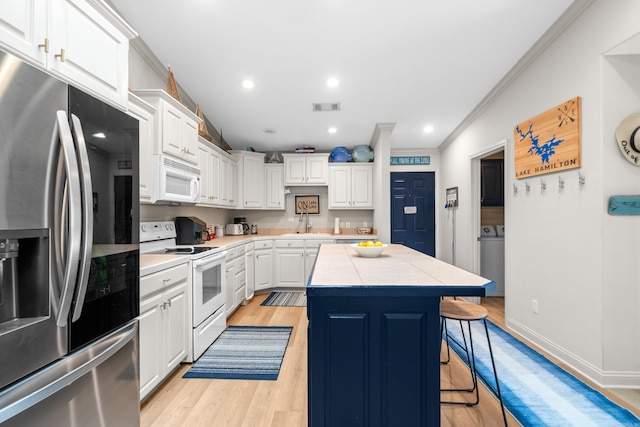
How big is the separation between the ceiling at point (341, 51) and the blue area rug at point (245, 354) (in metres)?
2.65

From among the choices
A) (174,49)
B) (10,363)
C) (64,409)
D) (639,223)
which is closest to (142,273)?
(64,409)

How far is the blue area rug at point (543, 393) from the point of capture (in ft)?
5.56

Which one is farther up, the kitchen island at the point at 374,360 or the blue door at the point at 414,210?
the blue door at the point at 414,210

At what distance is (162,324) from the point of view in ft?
6.49

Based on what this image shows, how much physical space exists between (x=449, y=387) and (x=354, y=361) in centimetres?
115

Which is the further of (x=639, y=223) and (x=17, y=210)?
(x=639, y=223)

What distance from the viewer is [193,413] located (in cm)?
179

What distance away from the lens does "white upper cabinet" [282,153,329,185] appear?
5095 millimetres

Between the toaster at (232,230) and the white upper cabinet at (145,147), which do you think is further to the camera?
the toaster at (232,230)

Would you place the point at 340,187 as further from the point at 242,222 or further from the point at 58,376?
the point at 58,376

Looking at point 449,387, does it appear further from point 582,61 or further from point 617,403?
point 582,61

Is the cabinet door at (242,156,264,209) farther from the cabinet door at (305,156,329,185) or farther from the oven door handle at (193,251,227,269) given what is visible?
the oven door handle at (193,251,227,269)

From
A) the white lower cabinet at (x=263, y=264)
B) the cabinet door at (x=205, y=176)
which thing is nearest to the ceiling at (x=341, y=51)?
the cabinet door at (x=205, y=176)

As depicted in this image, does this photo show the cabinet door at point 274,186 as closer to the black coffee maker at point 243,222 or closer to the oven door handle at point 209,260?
the black coffee maker at point 243,222
